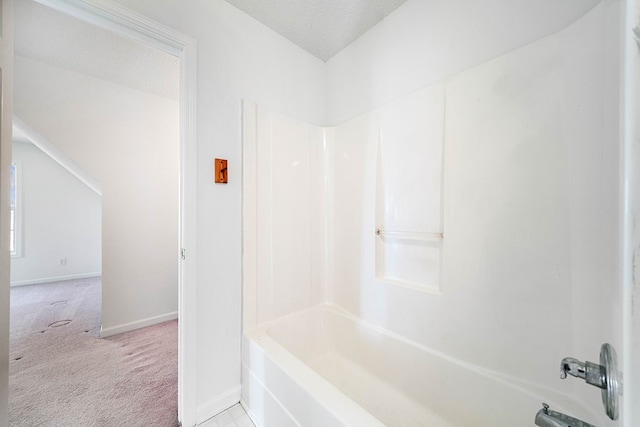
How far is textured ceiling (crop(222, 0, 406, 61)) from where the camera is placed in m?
1.41

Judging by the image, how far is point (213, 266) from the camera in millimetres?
1353

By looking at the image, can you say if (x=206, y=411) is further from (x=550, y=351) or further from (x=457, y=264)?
(x=550, y=351)

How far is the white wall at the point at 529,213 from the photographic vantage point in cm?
83

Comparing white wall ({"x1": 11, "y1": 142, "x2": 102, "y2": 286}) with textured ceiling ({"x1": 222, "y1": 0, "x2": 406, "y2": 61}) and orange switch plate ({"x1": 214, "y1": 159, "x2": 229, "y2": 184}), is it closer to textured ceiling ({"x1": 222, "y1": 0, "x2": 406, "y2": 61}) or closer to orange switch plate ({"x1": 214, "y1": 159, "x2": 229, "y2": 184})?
orange switch plate ({"x1": 214, "y1": 159, "x2": 229, "y2": 184})

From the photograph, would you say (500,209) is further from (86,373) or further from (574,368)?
(86,373)

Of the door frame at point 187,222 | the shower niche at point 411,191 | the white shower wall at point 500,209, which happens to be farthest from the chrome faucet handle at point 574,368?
the door frame at point 187,222

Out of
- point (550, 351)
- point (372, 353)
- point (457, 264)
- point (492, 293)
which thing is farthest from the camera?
point (372, 353)

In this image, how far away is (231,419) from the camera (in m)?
1.29

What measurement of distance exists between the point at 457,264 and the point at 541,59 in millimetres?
948

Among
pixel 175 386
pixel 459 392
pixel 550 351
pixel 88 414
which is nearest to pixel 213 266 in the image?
pixel 175 386

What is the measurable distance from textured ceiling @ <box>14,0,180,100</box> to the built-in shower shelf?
7.24ft

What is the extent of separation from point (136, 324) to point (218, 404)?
1.62m

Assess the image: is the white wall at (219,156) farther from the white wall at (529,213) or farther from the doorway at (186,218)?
the white wall at (529,213)

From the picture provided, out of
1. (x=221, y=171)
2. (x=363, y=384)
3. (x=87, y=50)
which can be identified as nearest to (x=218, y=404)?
(x=363, y=384)
